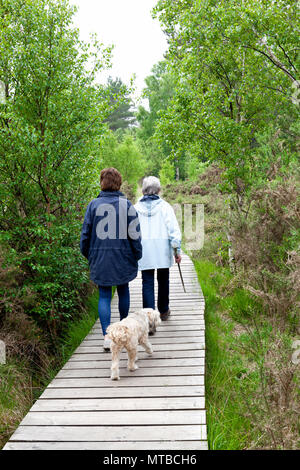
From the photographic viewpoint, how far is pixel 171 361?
4.27m

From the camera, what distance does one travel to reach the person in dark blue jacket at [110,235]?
14.3 feet

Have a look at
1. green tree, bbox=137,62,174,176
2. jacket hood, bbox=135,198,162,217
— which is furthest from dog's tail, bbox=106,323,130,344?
green tree, bbox=137,62,174,176

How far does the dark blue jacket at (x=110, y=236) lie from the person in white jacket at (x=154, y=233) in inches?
22.6

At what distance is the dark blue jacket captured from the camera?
4.36 m

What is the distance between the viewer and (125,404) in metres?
3.42

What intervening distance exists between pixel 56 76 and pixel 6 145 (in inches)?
49.1

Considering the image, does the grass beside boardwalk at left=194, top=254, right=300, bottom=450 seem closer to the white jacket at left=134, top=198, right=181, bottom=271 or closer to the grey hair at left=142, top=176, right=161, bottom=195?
the white jacket at left=134, top=198, right=181, bottom=271

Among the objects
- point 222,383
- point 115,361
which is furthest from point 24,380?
point 222,383

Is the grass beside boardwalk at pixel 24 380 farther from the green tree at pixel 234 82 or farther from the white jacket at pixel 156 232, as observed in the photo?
the green tree at pixel 234 82

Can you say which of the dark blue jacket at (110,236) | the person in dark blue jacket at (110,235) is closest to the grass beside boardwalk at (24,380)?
the person in dark blue jacket at (110,235)

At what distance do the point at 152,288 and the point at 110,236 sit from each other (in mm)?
1163

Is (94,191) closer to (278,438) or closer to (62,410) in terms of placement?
(62,410)

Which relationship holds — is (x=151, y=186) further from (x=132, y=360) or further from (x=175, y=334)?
(x=132, y=360)
